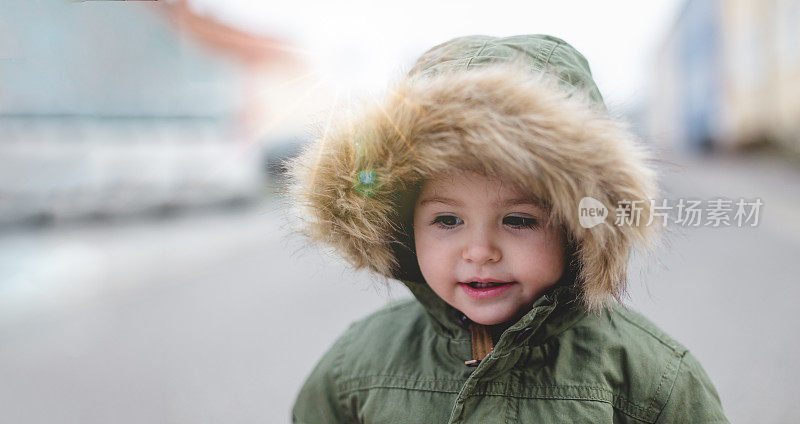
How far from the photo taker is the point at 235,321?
15.0ft

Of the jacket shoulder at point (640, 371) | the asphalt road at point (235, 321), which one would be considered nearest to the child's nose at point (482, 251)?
the jacket shoulder at point (640, 371)


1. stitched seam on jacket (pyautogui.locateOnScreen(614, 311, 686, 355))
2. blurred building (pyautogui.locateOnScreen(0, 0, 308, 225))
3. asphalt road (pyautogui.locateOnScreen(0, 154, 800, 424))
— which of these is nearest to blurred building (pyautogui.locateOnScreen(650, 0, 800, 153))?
asphalt road (pyautogui.locateOnScreen(0, 154, 800, 424))

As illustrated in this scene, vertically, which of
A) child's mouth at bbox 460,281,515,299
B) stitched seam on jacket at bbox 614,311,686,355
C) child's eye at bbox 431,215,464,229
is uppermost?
child's eye at bbox 431,215,464,229

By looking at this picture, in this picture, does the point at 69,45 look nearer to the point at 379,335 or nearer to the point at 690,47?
the point at 379,335

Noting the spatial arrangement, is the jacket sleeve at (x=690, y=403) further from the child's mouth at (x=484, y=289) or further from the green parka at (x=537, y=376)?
the child's mouth at (x=484, y=289)

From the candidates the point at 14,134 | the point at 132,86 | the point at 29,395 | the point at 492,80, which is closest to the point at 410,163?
the point at 492,80

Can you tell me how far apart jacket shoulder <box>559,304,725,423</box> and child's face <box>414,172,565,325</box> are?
15 centimetres

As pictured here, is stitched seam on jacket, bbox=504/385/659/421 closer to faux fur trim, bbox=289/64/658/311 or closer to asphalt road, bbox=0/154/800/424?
faux fur trim, bbox=289/64/658/311

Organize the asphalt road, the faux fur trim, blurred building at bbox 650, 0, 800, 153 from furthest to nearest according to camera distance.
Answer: blurred building at bbox 650, 0, 800, 153, the asphalt road, the faux fur trim

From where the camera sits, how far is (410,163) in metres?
1.30

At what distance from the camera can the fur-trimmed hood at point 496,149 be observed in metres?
1.18

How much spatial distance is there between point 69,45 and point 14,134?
4152 millimetres

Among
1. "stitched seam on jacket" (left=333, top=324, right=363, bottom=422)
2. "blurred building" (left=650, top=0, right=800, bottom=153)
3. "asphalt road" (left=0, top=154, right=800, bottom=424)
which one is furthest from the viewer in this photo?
"blurred building" (left=650, top=0, right=800, bottom=153)

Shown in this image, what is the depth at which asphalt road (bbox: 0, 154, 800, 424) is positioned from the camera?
3.11 meters
